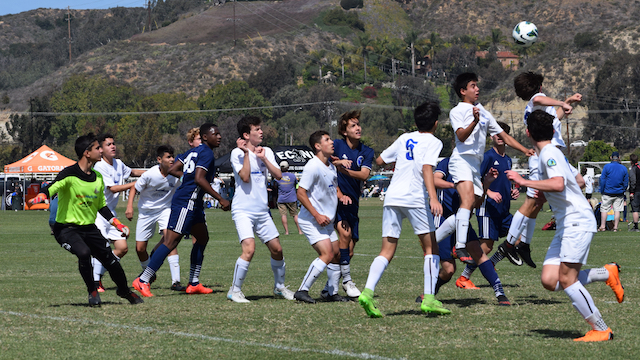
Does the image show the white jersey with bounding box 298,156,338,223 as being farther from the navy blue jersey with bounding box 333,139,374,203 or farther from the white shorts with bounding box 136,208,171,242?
the white shorts with bounding box 136,208,171,242

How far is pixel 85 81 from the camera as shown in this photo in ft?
517

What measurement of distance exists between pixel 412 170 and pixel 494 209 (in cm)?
229

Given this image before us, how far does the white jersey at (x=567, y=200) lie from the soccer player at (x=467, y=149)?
1641mm

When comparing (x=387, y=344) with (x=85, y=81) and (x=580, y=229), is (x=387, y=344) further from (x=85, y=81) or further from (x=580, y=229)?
(x=85, y=81)

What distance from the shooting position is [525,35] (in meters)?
14.2

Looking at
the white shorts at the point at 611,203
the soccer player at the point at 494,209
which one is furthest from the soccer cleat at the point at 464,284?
the white shorts at the point at 611,203

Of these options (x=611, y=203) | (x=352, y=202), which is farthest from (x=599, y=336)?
(x=611, y=203)

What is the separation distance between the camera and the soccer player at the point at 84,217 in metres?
8.27

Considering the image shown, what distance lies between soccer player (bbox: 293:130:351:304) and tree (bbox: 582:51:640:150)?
104 meters

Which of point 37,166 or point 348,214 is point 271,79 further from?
point 348,214

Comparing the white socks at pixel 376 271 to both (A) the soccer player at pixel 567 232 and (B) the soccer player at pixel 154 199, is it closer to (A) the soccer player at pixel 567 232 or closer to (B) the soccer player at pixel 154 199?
(A) the soccer player at pixel 567 232

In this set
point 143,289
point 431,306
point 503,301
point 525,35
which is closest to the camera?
point 431,306

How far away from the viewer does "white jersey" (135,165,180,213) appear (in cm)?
1034

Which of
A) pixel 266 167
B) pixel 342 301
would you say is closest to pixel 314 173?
pixel 266 167
